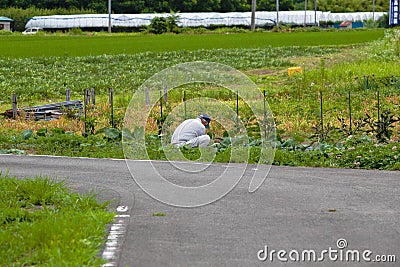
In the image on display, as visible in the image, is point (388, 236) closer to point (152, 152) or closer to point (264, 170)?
point (264, 170)

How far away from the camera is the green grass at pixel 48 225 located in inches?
266

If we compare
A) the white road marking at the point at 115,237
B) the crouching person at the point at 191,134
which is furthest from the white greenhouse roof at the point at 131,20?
the white road marking at the point at 115,237

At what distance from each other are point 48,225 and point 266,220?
2.07 meters

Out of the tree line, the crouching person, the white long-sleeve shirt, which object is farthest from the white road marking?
the tree line

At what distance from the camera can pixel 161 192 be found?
992cm

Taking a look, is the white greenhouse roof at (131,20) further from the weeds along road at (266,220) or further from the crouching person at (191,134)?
the weeds along road at (266,220)

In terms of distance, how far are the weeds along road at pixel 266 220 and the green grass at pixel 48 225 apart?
11.7 inches

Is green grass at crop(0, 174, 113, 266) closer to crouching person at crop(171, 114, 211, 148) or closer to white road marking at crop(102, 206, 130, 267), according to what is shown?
white road marking at crop(102, 206, 130, 267)

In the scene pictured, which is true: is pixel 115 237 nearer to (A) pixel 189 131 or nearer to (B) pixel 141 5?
(A) pixel 189 131

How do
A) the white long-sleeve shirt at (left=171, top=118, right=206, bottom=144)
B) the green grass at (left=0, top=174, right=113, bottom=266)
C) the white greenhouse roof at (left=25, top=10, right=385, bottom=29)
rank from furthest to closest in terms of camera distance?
the white greenhouse roof at (left=25, top=10, right=385, bottom=29), the white long-sleeve shirt at (left=171, top=118, right=206, bottom=144), the green grass at (left=0, top=174, right=113, bottom=266)

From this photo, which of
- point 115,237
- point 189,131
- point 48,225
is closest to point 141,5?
point 189,131

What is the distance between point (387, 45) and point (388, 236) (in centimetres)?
3475

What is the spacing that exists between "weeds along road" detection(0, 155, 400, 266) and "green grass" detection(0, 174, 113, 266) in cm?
30

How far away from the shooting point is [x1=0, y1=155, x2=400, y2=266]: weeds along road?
22.6 feet
